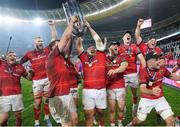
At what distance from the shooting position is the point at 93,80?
6.49 metres

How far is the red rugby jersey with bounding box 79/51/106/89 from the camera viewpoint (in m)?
6.48

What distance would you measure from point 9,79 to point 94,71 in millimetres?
2319

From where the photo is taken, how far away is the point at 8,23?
48.3m

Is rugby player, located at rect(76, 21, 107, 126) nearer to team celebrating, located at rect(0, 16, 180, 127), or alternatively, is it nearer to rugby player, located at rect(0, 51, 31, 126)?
team celebrating, located at rect(0, 16, 180, 127)

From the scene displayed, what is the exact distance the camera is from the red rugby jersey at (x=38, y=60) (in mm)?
8266

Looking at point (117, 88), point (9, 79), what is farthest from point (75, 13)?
point (9, 79)

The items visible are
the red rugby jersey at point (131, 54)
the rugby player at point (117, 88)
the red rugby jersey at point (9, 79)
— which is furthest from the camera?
the red rugby jersey at point (131, 54)

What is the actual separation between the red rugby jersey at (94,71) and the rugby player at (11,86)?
76.8 inches

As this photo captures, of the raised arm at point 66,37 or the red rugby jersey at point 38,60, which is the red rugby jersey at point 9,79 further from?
the raised arm at point 66,37

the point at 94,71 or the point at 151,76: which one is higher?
the point at 94,71

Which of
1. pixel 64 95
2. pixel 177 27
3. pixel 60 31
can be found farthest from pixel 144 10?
pixel 64 95

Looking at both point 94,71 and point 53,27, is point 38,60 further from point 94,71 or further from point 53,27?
point 94,71

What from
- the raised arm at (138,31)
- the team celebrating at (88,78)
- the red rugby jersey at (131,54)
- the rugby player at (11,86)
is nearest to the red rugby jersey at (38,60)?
the team celebrating at (88,78)

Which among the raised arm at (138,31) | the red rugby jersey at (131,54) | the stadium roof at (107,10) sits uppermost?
the stadium roof at (107,10)
